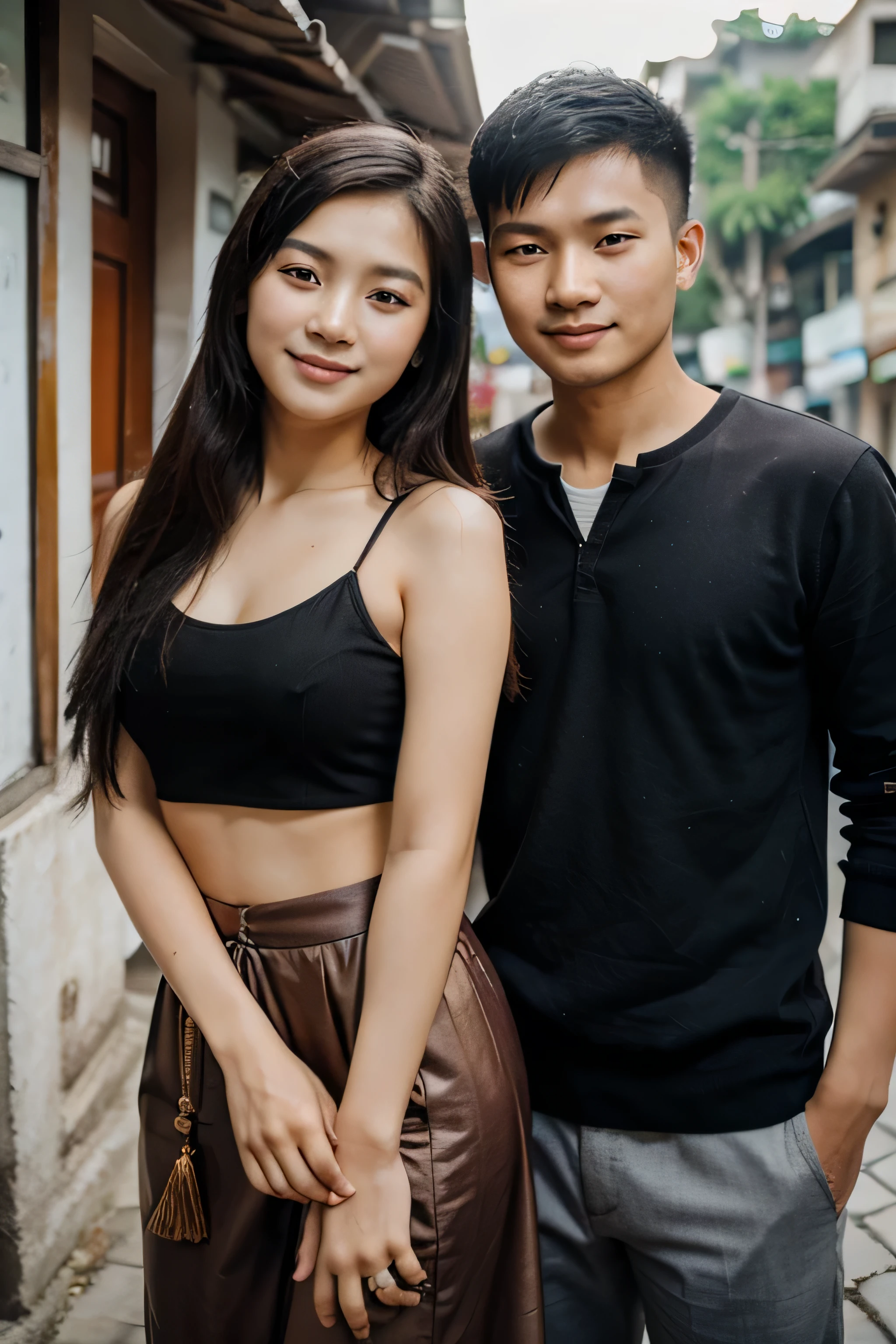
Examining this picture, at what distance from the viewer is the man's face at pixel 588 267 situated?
1324 millimetres

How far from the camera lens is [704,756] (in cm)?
138

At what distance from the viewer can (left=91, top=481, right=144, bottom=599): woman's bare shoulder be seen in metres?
1.40

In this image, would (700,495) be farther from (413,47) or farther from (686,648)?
(413,47)

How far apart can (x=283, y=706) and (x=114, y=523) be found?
433mm

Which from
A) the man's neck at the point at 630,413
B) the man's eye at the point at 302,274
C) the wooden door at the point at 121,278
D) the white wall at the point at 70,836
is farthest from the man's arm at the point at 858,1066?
the wooden door at the point at 121,278

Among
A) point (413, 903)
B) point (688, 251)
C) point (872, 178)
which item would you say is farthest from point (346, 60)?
point (872, 178)

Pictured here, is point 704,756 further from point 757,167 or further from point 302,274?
point 757,167

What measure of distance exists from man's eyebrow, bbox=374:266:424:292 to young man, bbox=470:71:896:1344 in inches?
7.0

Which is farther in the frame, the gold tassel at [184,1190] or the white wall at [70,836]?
the white wall at [70,836]

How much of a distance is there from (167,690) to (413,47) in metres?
1.82

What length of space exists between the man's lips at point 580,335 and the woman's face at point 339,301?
8.1 inches

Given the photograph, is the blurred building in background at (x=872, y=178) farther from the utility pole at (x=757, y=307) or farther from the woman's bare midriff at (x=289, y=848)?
the woman's bare midriff at (x=289, y=848)

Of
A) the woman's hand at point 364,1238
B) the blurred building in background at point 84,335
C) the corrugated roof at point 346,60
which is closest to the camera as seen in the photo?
the woman's hand at point 364,1238

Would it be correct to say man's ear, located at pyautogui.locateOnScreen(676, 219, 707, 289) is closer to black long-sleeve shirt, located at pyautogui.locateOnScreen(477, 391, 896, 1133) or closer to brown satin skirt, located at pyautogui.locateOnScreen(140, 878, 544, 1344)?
black long-sleeve shirt, located at pyautogui.locateOnScreen(477, 391, 896, 1133)
